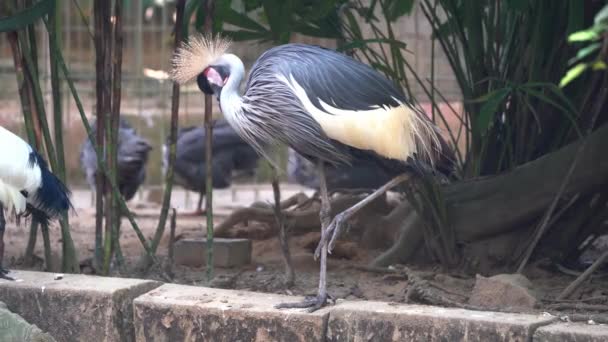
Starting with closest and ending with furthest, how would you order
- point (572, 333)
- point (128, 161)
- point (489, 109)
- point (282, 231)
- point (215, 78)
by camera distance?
point (572, 333) → point (215, 78) → point (489, 109) → point (282, 231) → point (128, 161)

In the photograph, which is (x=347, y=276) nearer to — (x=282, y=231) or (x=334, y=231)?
(x=282, y=231)

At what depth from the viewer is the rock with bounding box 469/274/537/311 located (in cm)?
426

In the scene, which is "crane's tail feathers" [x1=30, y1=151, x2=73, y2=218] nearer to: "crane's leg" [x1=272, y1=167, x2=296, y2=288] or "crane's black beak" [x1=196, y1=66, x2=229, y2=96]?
"crane's leg" [x1=272, y1=167, x2=296, y2=288]

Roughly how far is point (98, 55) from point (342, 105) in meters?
1.58

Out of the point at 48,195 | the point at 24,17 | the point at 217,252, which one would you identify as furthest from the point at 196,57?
the point at 217,252

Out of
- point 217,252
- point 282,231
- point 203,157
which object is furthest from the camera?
point 203,157

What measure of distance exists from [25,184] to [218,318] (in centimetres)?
143

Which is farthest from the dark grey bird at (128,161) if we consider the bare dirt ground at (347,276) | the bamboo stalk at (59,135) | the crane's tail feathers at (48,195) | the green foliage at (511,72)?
the green foliage at (511,72)

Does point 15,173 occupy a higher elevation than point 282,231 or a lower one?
higher

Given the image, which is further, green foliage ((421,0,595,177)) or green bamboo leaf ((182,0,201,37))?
green bamboo leaf ((182,0,201,37))

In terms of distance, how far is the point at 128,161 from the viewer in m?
9.32

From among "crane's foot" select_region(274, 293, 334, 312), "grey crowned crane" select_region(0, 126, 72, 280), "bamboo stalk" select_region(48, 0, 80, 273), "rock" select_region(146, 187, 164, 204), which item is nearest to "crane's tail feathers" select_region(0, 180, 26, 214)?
"grey crowned crane" select_region(0, 126, 72, 280)

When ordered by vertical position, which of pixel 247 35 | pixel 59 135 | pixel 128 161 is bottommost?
pixel 128 161

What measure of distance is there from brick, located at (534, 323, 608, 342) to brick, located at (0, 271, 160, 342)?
169 cm
